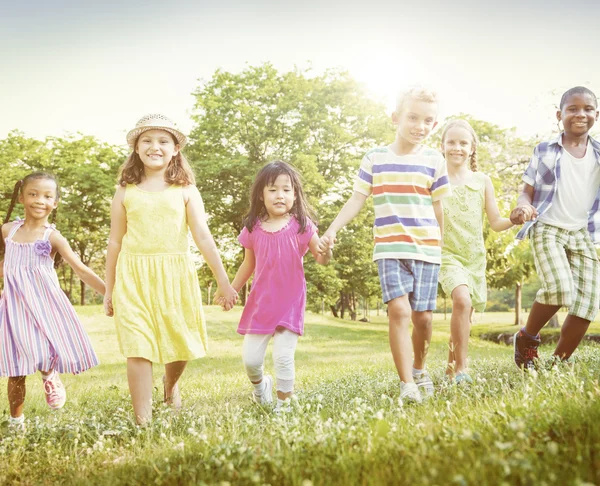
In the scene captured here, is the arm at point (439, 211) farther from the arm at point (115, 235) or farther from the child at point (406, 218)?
the arm at point (115, 235)

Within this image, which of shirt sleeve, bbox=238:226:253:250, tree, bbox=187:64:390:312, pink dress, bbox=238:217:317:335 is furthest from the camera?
tree, bbox=187:64:390:312

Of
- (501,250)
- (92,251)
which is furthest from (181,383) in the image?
(92,251)

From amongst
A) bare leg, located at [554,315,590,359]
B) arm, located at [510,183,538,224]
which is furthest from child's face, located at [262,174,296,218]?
bare leg, located at [554,315,590,359]

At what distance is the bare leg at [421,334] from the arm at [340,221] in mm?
1058

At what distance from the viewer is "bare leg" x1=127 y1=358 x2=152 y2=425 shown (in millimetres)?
4746

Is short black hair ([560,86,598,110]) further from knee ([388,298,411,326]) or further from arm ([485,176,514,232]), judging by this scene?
knee ([388,298,411,326])

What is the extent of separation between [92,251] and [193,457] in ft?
125

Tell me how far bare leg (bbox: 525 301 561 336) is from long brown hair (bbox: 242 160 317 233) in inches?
90.6

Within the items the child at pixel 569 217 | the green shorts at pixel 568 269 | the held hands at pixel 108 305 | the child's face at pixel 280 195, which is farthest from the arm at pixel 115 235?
the green shorts at pixel 568 269

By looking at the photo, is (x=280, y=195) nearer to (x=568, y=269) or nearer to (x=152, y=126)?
(x=152, y=126)

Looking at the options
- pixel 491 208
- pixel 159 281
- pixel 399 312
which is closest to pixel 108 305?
pixel 159 281

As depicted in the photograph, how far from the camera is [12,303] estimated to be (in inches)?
225

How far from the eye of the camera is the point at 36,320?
18.7ft

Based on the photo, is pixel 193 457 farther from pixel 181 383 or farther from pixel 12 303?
pixel 181 383
